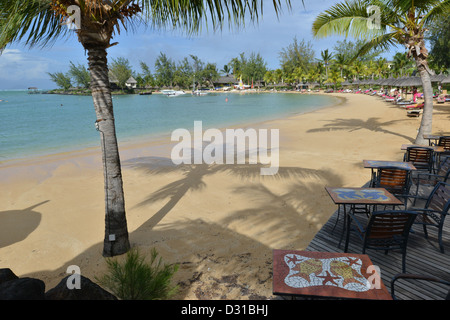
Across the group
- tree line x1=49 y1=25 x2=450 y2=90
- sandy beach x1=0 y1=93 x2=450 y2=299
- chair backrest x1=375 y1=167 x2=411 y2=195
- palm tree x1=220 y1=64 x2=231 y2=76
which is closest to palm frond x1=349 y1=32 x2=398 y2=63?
sandy beach x1=0 y1=93 x2=450 y2=299

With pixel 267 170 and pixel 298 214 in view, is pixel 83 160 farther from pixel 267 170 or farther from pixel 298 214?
pixel 298 214

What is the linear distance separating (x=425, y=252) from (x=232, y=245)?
2.80 m

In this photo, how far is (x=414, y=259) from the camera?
343cm

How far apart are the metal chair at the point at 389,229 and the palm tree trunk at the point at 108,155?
3.64 metres

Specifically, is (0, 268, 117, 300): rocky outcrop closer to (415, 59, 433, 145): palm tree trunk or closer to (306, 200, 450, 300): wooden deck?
(306, 200, 450, 300): wooden deck

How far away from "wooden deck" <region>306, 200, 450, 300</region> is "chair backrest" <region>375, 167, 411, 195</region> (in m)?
0.78

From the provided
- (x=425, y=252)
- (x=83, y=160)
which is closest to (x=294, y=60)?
(x=83, y=160)

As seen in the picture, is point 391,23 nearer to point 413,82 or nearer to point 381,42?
point 381,42

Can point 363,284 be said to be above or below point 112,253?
above

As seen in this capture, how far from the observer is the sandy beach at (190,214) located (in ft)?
Result: 14.0

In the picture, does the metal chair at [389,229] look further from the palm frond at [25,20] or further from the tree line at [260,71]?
the tree line at [260,71]

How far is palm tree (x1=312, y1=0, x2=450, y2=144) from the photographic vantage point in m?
9.27

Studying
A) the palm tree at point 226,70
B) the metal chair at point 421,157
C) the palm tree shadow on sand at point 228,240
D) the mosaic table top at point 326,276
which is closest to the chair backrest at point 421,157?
the metal chair at point 421,157
